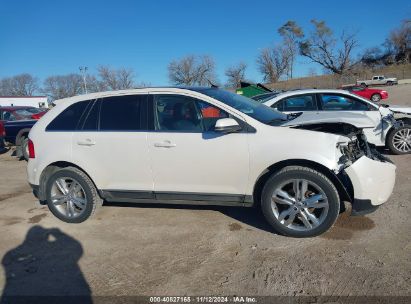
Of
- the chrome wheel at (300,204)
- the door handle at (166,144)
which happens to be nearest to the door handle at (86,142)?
the door handle at (166,144)

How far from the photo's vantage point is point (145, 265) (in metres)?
3.61

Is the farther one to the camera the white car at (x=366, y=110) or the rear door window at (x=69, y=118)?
the white car at (x=366, y=110)

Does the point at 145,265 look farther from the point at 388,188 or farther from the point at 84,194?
the point at 388,188

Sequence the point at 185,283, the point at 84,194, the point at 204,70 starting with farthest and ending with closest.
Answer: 1. the point at 204,70
2. the point at 84,194
3. the point at 185,283

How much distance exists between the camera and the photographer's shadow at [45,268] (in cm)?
321

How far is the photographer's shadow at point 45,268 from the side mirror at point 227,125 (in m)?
2.04

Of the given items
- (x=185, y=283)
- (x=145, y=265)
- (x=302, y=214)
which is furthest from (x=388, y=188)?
(x=145, y=265)

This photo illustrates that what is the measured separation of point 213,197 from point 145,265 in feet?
3.69

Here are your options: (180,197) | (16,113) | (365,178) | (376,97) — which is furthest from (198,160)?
(376,97)

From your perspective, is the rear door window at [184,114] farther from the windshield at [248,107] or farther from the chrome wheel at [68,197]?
the chrome wheel at [68,197]

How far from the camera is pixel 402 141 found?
7727 mm

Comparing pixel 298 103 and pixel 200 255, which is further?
pixel 298 103

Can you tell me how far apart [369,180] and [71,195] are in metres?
3.74

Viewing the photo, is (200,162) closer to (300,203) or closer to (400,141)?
(300,203)
